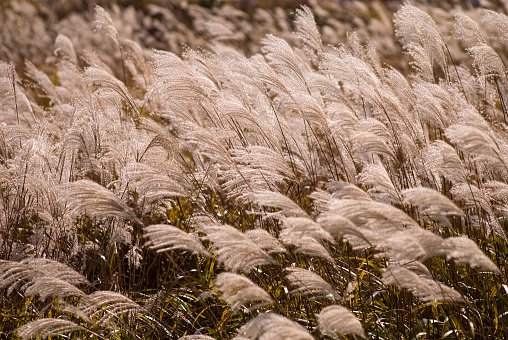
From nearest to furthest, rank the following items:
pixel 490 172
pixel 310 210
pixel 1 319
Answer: pixel 1 319
pixel 490 172
pixel 310 210

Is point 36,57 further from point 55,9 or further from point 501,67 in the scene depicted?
point 501,67

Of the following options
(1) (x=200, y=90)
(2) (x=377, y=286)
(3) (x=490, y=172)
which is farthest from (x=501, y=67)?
(1) (x=200, y=90)

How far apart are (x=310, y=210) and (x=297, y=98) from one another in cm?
139

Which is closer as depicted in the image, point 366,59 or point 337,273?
point 337,273

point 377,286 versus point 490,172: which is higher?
point 490,172

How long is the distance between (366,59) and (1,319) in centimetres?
370

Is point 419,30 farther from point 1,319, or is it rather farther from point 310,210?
point 1,319

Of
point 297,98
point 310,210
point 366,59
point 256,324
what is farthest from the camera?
point 366,59

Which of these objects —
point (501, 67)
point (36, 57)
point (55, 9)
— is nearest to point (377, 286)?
point (501, 67)

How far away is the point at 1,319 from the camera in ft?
10.4

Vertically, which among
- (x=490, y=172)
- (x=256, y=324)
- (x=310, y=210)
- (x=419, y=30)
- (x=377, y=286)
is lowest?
(x=310, y=210)

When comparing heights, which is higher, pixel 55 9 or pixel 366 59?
pixel 366 59

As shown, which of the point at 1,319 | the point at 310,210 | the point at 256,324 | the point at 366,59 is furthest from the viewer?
the point at 366,59

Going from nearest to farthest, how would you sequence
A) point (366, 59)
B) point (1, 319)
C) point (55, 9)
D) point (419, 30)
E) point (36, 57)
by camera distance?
point (1, 319) < point (419, 30) < point (366, 59) < point (36, 57) < point (55, 9)
